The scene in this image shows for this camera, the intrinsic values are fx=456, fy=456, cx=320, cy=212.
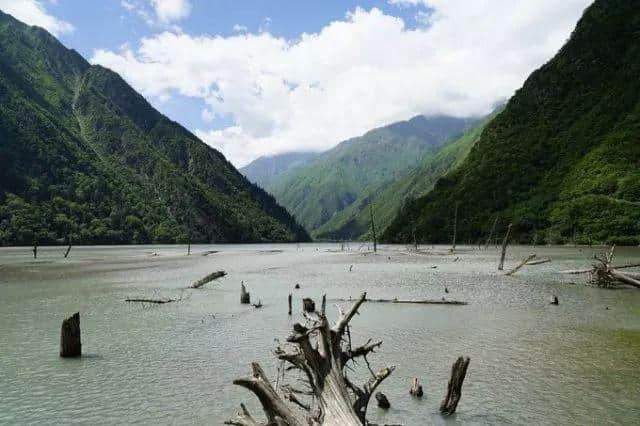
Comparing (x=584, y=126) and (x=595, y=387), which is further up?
(x=584, y=126)

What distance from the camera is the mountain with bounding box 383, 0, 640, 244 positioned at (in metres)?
124

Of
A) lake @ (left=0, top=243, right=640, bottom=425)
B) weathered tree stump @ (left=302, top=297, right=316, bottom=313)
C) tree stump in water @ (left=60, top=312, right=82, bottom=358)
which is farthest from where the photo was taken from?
weathered tree stump @ (left=302, top=297, right=316, bottom=313)

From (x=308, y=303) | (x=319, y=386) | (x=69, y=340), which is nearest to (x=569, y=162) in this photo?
(x=308, y=303)

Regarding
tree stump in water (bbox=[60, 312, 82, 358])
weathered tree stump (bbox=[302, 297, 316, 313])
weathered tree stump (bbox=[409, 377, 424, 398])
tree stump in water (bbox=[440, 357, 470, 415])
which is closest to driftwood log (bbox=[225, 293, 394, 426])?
tree stump in water (bbox=[440, 357, 470, 415])

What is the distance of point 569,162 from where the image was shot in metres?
153

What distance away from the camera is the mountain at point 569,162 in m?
124

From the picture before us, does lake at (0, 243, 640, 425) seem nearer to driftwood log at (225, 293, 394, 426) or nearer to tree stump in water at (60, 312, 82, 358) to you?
tree stump in water at (60, 312, 82, 358)

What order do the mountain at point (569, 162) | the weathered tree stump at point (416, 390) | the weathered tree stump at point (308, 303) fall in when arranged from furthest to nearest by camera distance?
1. the mountain at point (569, 162)
2. the weathered tree stump at point (308, 303)
3. the weathered tree stump at point (416, 390)

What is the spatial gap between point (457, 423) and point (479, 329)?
12.0m

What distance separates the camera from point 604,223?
116m

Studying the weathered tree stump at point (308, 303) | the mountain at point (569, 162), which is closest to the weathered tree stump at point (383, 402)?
the weathered tree stump at point (308, 303)

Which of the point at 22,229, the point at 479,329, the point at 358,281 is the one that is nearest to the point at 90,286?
the point at 358,281

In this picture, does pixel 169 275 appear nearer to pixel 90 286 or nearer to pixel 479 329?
Result: pixel 90 286

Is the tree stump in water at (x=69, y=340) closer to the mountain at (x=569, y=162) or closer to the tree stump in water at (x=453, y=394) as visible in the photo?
the tree stump in water at (x=453, y=394)
